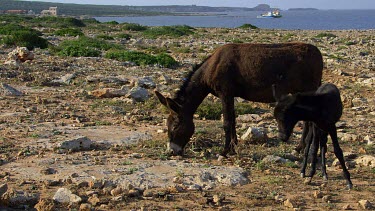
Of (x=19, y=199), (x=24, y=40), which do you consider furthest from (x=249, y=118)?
(x=24, y=40)

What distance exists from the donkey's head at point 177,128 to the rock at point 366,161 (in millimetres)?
3018

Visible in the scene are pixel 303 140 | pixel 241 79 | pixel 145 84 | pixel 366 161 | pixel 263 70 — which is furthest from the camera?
pixel 145 84

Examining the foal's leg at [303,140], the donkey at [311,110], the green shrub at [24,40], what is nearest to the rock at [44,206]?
the donkey at [311,110]

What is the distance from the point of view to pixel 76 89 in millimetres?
16047

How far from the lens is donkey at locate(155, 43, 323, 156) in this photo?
9.43m

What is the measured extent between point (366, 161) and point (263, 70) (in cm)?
239

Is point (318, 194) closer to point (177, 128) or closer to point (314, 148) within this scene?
point (314, 148)

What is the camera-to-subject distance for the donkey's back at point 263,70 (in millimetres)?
9422

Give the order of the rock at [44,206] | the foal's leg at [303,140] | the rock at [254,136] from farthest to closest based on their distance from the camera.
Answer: the rock at [254,136] → the foal's leg at [303,140] → the rock at [44,206]

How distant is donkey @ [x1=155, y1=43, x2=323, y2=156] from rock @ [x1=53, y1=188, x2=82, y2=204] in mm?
2904

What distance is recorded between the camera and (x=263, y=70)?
31.0 feet

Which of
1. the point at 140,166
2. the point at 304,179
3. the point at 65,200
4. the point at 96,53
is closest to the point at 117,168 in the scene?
the point at 140,166

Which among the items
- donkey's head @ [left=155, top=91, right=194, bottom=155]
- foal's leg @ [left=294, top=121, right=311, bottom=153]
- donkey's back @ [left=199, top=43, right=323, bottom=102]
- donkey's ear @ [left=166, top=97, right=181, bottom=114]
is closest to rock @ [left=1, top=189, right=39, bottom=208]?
donkey's head @ [left=155, top=91, right=194, bottom=155]

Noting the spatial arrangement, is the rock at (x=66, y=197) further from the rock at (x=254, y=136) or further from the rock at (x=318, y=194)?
the rock at (x=254, y=136)
